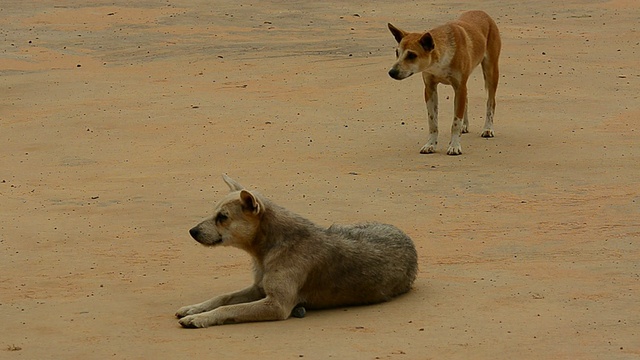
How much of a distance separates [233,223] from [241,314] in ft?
2.11

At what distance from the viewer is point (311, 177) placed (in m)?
13.4

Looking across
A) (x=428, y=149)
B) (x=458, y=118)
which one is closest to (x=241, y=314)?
(x=428, y=149)

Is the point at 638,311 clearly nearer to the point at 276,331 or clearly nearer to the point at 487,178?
the point at 276,331

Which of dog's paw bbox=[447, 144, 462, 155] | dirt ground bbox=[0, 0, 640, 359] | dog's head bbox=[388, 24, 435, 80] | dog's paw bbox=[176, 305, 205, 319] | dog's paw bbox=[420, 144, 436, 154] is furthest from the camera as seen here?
dog's paw bbox=[420, 144, 436, 154]

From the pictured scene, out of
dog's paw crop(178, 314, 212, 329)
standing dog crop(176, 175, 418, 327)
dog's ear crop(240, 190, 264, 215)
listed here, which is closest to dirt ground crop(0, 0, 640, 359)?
dog's paw crop(178, 314, 212, 329)

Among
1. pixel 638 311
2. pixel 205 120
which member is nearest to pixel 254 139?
pixel 205 120

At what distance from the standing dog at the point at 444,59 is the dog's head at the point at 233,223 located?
601 centimetres

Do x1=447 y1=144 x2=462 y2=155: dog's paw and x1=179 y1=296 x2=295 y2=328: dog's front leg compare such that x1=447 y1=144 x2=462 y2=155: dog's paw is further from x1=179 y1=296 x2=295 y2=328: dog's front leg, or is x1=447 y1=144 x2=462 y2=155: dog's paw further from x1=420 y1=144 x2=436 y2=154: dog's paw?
x1=179 y1=296 x2=295 y2=328: dog's front leg

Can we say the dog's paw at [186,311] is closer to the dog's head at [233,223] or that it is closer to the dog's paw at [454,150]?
the dog's head at [233,223]

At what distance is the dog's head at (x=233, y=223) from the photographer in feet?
28.7

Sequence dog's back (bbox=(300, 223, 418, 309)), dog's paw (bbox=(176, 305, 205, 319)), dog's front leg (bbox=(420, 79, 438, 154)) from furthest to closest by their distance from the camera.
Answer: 1. dog's front leg (bbox=(420, 79, 438, 154))
2. dog's back (bbox=(300, 223, 418, 309))
3. dog's paw (bbox=(176, 305, 205, 319))

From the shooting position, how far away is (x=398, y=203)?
12.2m

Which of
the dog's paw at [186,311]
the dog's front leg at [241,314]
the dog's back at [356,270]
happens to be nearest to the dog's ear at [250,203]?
the dog's back at [356,270]

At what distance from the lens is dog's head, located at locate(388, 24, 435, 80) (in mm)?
14438
